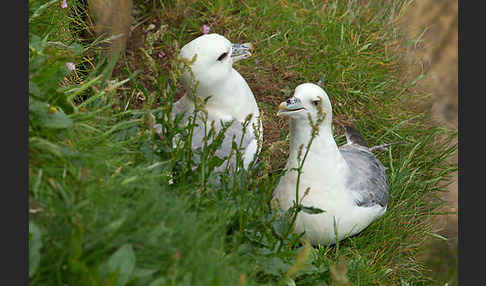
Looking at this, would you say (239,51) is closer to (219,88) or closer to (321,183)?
(219,88)

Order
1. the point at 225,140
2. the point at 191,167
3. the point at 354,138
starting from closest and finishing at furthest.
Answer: the point at 191,167
the point at 225,140
the point at 354,138

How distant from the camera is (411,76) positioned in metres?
4.23

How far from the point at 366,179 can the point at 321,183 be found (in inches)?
13.6

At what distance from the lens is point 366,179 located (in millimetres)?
2891

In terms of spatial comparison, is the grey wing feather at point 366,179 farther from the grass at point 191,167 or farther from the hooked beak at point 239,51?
the hooked beak at point 239,51

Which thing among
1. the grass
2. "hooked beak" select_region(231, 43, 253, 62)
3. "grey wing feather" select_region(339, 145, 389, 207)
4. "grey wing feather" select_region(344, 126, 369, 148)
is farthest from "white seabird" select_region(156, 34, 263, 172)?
"grey wing feather" select_region(344, 126, 369, 148)

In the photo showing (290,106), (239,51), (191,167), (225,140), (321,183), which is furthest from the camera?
(239,51)

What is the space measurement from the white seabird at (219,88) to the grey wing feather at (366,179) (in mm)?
536

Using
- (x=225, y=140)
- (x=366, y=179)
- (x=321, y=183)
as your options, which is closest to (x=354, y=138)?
(x=366, y=179)

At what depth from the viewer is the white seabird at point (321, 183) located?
103 inches

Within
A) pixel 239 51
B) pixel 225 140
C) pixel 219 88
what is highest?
pixel 239 51

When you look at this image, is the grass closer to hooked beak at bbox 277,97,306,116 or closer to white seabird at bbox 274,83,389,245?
white seabird at bbox 274,83,389,245

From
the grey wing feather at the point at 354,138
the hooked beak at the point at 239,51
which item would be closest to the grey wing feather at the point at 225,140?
the hooked beak at the point at 239,51

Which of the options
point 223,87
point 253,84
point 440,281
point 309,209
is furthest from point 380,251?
point 253,84
